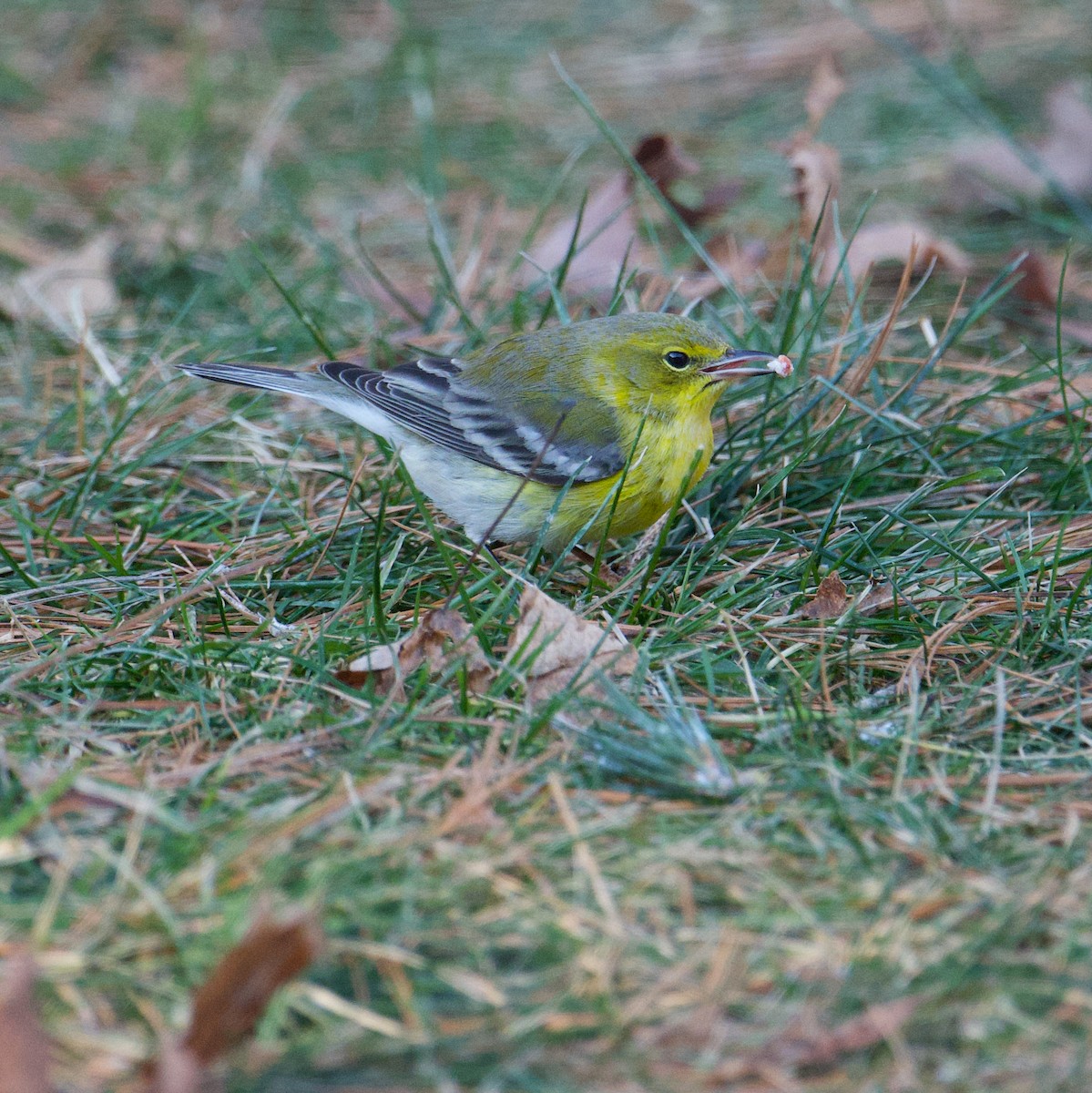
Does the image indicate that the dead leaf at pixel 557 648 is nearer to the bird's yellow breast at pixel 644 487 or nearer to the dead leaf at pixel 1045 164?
the bird's yellow breast at pixel 644 487

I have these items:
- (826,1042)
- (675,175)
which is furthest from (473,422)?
(826,1042)

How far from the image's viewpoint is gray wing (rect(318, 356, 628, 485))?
14.9ft

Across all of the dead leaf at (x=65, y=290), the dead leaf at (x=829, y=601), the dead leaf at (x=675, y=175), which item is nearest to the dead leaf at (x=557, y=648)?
the dead leaf at (x=829, y=601)

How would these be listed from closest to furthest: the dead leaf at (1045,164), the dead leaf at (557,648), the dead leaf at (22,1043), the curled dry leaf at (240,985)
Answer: the dead leaf at (22,1043) → the curled dry leaf at (240,985) → the dead leaf at (557,648) → the dead leaf at (1045,164)

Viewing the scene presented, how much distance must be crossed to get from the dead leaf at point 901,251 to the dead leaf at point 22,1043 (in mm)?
4648

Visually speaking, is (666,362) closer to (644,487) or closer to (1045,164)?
(644,487)

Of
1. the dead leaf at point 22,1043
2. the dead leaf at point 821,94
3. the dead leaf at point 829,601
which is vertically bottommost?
the dead leaf at point 829,601

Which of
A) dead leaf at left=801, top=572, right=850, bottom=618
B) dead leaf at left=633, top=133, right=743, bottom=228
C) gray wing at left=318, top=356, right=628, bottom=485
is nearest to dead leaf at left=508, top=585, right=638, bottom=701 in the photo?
dead leaf at left=801, top=572, right=850, bottom=618

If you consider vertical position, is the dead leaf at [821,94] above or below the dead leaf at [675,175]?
above

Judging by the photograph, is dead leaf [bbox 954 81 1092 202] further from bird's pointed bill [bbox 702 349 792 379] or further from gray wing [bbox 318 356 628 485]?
gray wing [bbox 318 356 628 485]

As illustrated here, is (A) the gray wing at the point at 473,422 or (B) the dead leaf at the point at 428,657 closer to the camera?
(B) the dead leaf at the point at 428,657

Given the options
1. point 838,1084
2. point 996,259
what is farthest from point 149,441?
point 996,259

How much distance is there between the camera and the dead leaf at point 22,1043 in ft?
7.09

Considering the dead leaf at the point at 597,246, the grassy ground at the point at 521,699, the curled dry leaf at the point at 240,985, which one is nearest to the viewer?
the curled dry leaf at the point at 240,985
